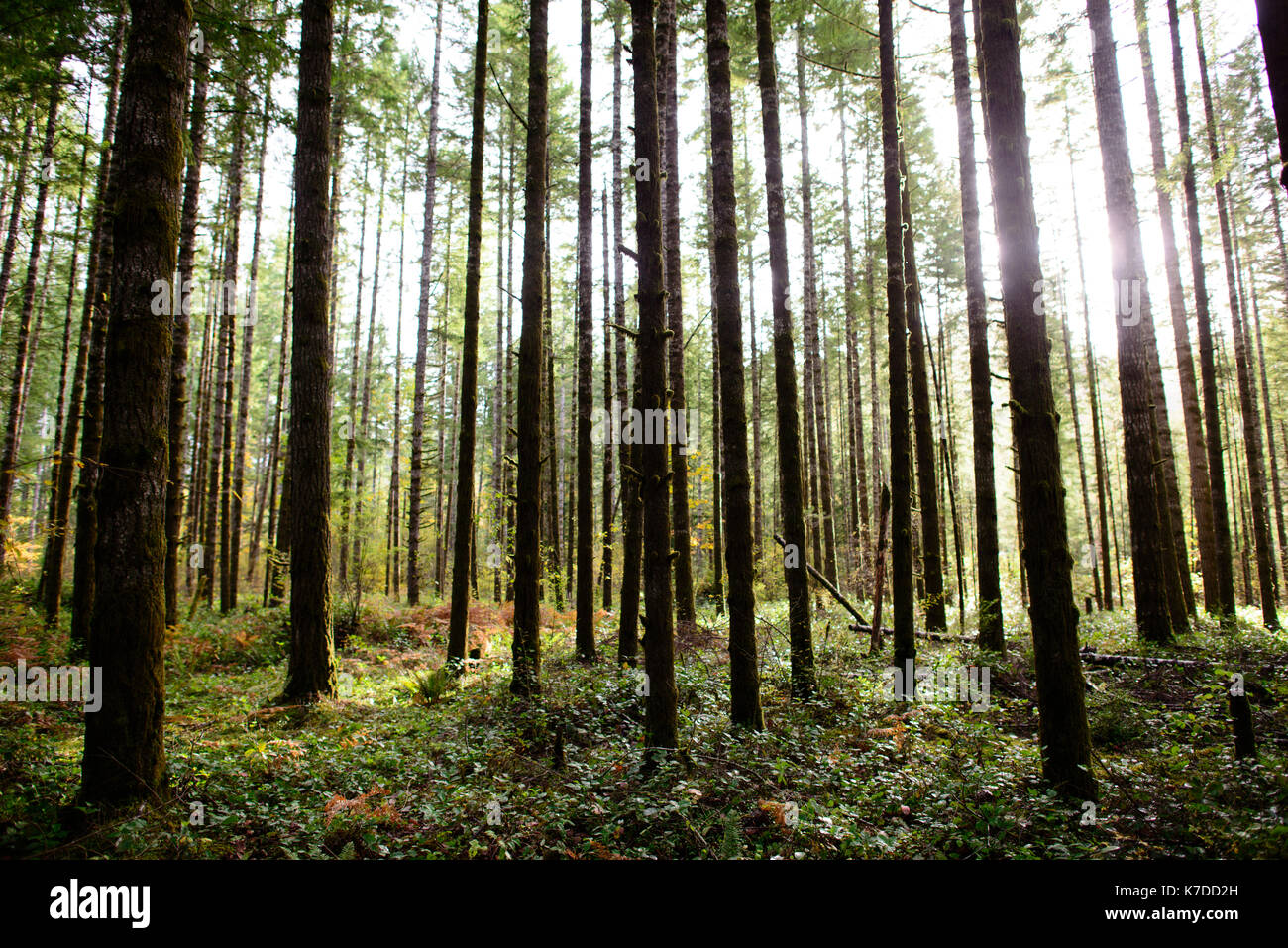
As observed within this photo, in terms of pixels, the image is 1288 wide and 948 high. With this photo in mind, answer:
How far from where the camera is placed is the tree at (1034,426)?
190 inches

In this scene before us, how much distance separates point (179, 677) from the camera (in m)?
9.42

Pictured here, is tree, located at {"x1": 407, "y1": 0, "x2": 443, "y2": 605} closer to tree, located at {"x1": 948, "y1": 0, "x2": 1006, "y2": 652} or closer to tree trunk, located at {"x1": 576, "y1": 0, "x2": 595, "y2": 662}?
tree trunk, located at {"x1": 576, "y1": 0, "x2": 595, "y2": 662}

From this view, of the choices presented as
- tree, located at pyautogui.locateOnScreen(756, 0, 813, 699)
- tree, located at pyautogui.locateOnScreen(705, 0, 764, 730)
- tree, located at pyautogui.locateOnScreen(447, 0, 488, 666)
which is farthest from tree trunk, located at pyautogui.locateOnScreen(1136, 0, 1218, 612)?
tree, located at pyautogui.locateOnScreen(447, 0, 488, 666)

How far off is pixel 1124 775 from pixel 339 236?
88.9ft

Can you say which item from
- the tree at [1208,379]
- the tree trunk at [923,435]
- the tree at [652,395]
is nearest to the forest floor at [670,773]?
the tree at [652,395]

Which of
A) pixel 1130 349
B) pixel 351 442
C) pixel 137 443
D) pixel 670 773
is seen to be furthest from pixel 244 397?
pixel 1130 349

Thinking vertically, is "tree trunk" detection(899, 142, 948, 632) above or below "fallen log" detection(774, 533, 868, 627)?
above

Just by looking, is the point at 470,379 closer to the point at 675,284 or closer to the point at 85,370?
the point at 675,284

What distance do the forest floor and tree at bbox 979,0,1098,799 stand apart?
56 centimetres

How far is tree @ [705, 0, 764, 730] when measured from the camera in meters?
6.38

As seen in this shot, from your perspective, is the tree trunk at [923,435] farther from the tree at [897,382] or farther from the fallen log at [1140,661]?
the fallen log at [1140,661]

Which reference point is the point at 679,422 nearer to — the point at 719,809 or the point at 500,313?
the point at 719,809

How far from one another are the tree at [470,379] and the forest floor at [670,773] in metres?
1.27

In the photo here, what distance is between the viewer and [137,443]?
13.6 ft
